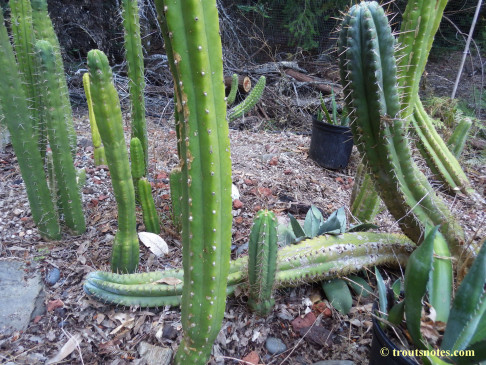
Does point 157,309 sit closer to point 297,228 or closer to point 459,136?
point 297,228

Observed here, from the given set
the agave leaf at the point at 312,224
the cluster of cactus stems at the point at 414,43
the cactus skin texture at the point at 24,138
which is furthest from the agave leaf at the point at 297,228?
the cactus skin texture at the point at 24,138

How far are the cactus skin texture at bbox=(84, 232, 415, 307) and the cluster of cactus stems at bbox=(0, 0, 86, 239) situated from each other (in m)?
0.56

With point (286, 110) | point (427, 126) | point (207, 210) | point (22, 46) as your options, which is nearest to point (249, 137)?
point (286, 110)

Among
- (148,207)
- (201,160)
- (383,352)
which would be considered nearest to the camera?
(201,160)

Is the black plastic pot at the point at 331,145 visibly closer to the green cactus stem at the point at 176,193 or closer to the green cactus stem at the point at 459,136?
the green cactus stem at the point at 459,136

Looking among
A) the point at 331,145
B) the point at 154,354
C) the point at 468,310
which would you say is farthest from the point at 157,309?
the point at 331,145

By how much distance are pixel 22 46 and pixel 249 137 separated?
7.96 ft

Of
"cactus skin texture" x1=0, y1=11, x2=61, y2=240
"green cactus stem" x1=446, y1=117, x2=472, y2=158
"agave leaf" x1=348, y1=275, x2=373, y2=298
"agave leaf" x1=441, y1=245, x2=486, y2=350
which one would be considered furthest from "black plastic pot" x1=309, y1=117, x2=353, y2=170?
"cactus skin texture" x1=0, y1=11, x2=61, y2=240

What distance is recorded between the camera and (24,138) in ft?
5.34

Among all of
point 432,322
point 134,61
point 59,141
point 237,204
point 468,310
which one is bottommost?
point 237,204

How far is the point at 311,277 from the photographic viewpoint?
1487mm

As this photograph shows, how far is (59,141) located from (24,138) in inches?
6.1

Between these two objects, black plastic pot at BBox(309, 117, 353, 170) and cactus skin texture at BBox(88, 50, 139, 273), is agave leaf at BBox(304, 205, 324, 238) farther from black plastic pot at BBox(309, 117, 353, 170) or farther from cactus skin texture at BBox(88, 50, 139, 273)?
black plastic pot at BBox(309, 117, 353, 170)

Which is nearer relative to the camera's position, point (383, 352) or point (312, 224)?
point (383, 352)
